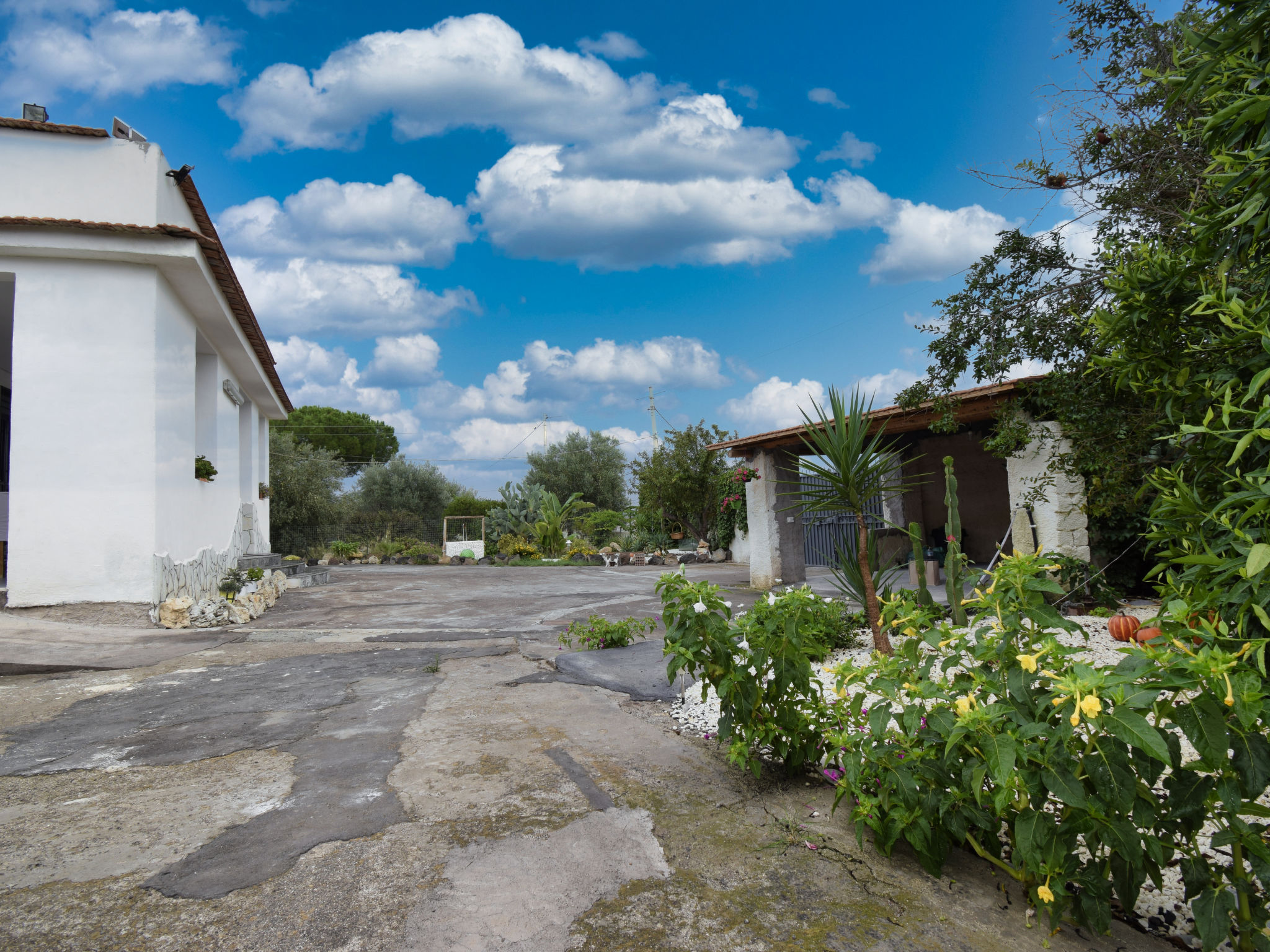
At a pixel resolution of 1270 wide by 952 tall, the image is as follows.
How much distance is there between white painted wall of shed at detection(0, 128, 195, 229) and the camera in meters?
9.20

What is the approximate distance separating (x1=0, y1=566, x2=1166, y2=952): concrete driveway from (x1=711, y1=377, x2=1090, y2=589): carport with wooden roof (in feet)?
12.7

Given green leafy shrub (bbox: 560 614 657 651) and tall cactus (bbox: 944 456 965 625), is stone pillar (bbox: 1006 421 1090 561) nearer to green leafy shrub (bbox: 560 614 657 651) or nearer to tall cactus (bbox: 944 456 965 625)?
tall cactus (bbox: 944 456 965 625)

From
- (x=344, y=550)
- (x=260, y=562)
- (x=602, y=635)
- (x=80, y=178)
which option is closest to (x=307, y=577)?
(x=260, y=562)

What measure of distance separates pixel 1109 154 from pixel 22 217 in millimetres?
11532

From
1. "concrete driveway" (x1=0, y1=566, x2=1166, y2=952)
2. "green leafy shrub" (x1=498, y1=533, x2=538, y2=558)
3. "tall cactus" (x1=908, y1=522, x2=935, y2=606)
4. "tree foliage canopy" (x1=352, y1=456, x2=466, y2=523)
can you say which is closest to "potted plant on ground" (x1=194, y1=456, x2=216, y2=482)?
"concrete driveway" (x1=0, y1=566, x2=1166, y2=952)

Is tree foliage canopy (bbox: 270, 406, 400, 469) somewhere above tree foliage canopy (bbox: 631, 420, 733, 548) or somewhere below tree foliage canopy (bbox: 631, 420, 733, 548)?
above

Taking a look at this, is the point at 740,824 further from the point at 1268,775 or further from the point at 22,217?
the point at 22,217

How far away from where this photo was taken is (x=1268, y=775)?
1504 millimetres

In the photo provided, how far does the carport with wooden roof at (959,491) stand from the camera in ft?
24.4

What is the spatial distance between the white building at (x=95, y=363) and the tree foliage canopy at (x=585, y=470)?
73.5 ft

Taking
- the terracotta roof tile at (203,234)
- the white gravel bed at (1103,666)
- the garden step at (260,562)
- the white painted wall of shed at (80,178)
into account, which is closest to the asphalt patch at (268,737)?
the white gravel bed at (1103,666)

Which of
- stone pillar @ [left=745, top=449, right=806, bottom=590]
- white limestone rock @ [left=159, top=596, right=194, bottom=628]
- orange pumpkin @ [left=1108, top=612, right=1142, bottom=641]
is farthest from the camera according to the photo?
stone pillar @ [left=745, top=449, right=806, bottom=590]

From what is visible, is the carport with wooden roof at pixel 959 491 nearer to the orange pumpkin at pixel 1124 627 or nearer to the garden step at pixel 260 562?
the orange pumpkin at pixel 1124 627

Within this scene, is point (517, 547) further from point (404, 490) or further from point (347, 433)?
point (347, 433)
